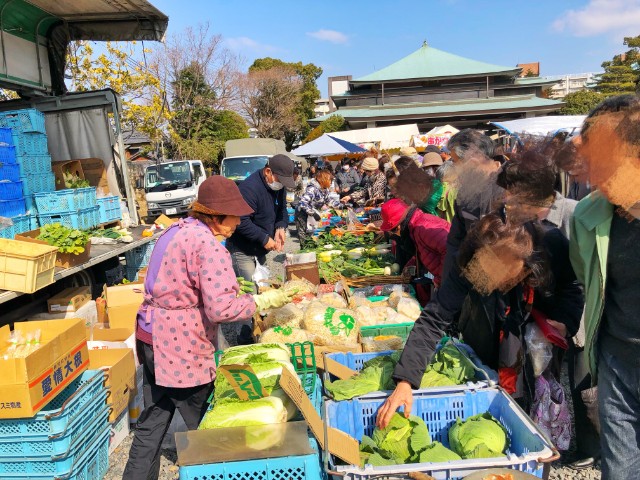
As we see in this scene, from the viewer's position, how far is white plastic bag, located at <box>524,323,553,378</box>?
2379 mm

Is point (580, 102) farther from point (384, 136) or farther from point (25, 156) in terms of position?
point (25, 156)

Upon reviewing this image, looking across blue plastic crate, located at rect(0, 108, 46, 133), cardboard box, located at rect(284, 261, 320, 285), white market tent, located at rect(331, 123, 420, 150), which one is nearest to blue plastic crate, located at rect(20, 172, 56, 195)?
blue plastic crate, located at rect(0, 108, 46, 133)

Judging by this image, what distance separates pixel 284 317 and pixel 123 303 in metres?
2.33

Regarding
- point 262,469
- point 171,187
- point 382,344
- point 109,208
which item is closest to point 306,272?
point 382,344

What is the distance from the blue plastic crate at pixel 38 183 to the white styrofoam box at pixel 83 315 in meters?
1.69

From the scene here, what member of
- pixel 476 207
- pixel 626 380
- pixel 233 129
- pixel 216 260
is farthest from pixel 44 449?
pixel 233 129

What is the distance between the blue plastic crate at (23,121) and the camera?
239 inches

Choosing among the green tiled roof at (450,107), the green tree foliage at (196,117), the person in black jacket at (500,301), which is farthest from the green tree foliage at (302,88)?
the person in black jacket at (500,301)

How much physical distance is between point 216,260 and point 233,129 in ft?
107

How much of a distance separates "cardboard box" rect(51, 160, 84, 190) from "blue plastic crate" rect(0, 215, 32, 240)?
1.41 metres

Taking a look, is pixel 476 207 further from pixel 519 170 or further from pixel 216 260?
pixel 216 260

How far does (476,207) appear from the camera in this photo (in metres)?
2.68

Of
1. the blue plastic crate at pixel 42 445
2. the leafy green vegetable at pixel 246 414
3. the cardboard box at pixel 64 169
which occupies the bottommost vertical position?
the blue plastic crate at pixel 42 445

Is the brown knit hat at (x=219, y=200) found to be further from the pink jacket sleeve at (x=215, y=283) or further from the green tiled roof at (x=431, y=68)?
the green tiled roof at (x=431, y=68)
